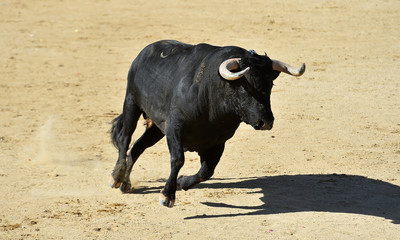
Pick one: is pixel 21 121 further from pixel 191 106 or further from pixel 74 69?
pixel 191 106

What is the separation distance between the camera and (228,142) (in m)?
11.1

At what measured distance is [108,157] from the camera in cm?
1068

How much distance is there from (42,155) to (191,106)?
12.1 ft

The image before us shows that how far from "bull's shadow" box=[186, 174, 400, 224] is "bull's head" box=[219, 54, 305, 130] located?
3.86 ft

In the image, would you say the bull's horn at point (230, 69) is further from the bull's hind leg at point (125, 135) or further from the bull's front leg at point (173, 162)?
the bull's hind leg at point (125, 135)

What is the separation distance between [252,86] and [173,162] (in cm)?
130

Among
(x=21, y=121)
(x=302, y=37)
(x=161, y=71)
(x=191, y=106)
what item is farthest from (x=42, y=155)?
(x=302, y=37)

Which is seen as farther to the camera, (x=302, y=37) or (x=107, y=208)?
(x=302, y=37)

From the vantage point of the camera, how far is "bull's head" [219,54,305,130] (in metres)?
7.26

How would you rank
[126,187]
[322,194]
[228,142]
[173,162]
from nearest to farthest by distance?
1. [173,162]
2. [322,194]
3. [126,187]
4. [228,142]

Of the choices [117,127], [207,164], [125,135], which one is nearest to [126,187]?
[125,135]

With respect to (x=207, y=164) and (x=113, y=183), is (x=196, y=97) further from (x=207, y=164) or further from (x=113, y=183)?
(x=113, y=183)

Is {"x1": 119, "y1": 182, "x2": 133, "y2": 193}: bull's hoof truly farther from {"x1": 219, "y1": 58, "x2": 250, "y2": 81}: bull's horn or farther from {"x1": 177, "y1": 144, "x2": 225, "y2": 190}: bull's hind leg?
{"x1": 219, "y1": 58, "x2": 250, "y2": 81}: bull's horn

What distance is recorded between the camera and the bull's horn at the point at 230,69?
7172 mm
